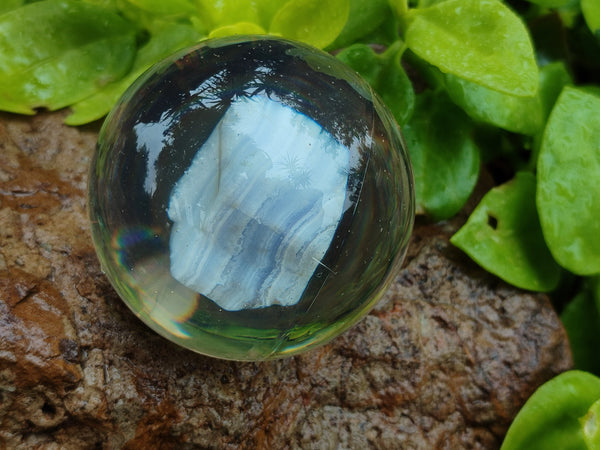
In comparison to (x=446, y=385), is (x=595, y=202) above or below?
above

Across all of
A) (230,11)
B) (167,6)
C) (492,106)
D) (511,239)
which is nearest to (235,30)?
(230,11)

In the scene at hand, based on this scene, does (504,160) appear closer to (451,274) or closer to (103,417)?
(451,274)

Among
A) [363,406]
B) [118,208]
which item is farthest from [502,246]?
[118,208]

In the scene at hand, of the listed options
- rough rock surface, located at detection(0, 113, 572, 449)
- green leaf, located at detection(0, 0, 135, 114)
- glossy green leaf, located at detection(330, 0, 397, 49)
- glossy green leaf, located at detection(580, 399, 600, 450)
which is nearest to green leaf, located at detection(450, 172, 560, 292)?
rough rock surface, located at detection(0, 113, 572, 449)

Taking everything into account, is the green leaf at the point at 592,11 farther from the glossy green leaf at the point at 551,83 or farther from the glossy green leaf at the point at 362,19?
the glossy green leaf at the point at 362,19

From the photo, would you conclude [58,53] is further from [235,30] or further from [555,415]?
[555,415]

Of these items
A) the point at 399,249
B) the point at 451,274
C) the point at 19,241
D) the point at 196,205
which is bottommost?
the point at 451,274

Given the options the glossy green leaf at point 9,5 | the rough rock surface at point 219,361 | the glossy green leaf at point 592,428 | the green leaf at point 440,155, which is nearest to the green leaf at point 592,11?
the green leaf at point 440,155
